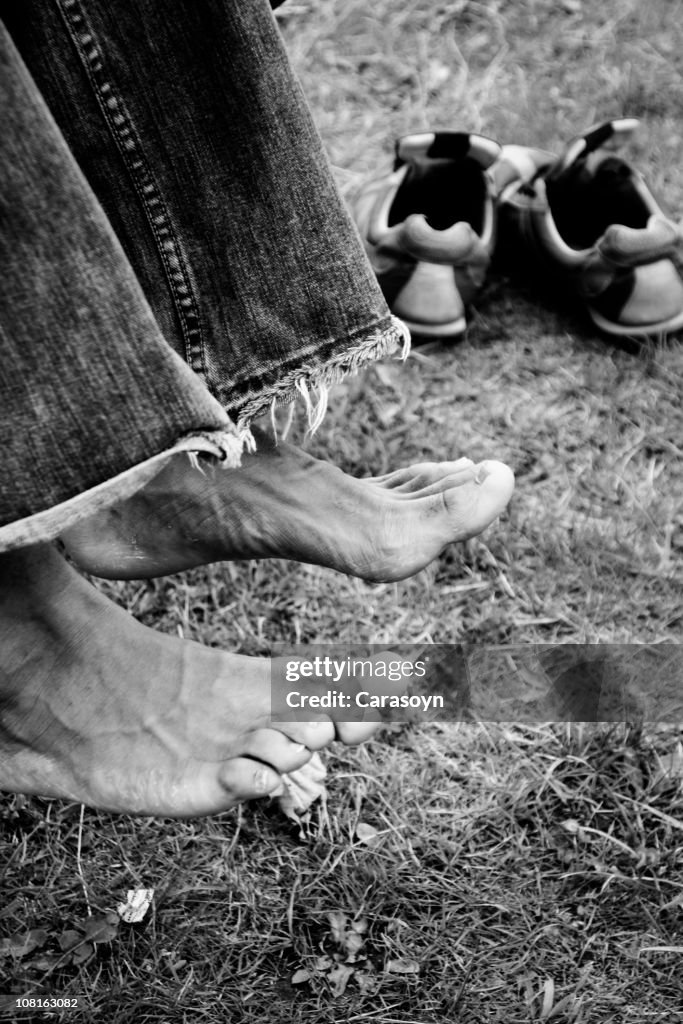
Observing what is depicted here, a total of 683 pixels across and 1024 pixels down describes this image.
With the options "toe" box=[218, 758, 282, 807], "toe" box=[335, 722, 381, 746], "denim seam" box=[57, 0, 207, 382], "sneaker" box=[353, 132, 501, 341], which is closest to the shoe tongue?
"sneaker" box=[353, 132, 501, 341]

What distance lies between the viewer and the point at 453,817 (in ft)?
3.88

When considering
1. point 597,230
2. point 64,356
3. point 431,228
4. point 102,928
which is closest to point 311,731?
point 102,928

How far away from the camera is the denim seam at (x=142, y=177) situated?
0.85 metres

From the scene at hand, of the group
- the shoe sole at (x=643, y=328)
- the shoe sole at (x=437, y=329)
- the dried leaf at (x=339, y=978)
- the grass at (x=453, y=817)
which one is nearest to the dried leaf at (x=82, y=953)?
the grass at (x=453, y=817)

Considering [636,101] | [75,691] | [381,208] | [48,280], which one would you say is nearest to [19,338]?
[48,280]

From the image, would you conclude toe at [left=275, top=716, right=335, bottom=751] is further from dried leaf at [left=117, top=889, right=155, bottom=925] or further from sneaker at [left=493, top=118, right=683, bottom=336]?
sneaker at [left=493, top=118, right=683, bottom=336]

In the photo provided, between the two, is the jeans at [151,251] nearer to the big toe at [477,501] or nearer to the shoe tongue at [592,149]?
the big toe at [477,501]

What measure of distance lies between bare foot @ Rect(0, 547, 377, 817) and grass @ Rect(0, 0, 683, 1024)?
17cm

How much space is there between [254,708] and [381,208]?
41.9 inches

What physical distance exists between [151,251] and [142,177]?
7cm

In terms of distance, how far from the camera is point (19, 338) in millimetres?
726

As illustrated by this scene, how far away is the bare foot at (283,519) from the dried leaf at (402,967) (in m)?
0.46

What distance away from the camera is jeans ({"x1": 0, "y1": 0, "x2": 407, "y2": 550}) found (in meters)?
0.72

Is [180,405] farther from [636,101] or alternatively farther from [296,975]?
[636,101]
